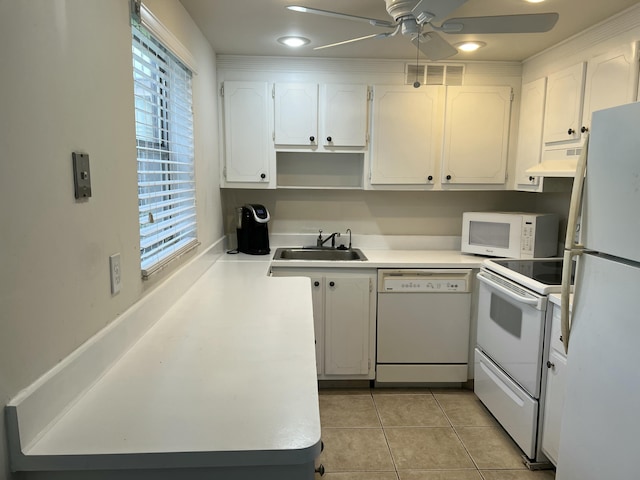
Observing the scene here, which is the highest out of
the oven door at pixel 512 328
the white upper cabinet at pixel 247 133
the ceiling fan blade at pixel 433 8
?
the ceiling fan blade at pixel 433 8

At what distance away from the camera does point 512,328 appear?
7.87 ft

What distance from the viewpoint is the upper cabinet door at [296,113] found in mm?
3090

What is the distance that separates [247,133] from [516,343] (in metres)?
2.17

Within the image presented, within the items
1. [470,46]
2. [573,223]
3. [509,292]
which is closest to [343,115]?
[470,46]

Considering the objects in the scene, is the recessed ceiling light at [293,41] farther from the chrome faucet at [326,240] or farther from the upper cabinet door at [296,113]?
the chrome faucet at [326,240]

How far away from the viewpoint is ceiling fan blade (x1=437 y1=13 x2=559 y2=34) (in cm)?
174

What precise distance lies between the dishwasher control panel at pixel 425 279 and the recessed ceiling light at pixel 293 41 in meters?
1.54

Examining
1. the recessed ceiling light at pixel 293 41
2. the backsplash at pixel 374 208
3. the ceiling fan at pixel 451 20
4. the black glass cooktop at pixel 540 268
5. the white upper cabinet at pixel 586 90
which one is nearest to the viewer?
the ceiling fan at pixel 451 20

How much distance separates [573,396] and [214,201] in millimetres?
2336

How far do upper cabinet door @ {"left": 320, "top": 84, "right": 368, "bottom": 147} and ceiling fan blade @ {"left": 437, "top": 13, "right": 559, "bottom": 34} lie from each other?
1.26m

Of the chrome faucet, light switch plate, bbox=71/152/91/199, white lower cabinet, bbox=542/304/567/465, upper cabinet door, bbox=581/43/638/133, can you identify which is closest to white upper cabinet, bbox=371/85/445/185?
the chrome faucet

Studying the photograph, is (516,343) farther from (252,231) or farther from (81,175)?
(81,175)

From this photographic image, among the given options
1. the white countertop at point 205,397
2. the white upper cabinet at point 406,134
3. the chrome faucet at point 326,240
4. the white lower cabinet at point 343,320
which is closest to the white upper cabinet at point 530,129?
the white upper cabinet at point 406,134

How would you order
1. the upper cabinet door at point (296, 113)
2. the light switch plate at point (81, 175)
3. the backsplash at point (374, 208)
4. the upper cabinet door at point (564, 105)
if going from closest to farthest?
the light switch plate at point (81, 175)
the upper cabinet door at point (564, 105)
the upper cabinet door at point (296, 113)
the backsplash at point (374, 208)
